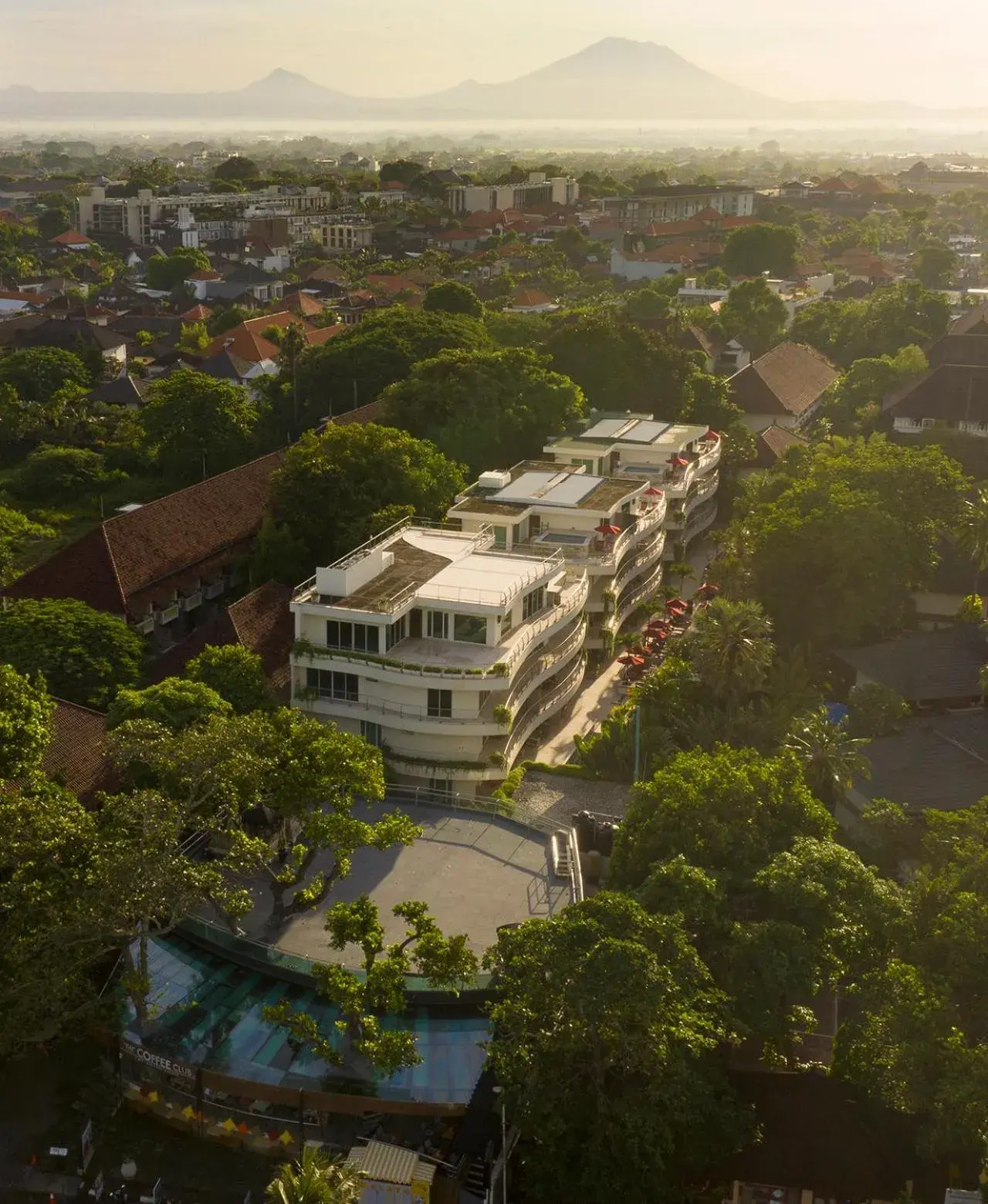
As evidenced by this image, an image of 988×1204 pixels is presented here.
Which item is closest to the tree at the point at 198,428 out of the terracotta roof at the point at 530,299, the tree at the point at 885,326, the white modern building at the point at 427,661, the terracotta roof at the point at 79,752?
the white modern building at the point at 427,661

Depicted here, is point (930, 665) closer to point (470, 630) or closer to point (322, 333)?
point (470, 630)

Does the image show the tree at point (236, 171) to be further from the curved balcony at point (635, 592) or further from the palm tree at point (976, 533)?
the palm tree at point (976, 533)

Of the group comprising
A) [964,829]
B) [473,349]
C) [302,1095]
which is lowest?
[302,1095]

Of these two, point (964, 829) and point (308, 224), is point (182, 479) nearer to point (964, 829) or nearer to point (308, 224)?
point (964, 829)

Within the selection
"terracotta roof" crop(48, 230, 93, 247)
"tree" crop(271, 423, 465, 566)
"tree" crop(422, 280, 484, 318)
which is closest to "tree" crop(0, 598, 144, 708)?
"tree" crop(271, 423, 465, 566)

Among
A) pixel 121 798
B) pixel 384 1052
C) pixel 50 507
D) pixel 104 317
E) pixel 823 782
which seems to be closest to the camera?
pixel 384 1052

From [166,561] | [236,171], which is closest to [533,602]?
[166,561]

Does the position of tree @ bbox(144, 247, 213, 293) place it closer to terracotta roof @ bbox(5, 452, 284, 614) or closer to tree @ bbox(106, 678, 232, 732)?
terracotta roof @ bbox(5, 452, 284, 614)

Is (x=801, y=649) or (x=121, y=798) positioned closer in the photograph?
(x=121, y=798)

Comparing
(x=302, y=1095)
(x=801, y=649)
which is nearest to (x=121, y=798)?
(x=302, y=1095)
